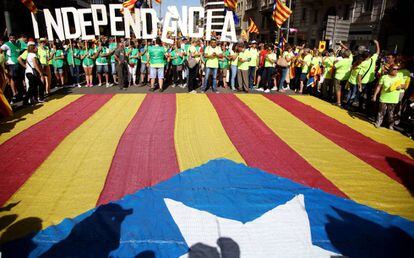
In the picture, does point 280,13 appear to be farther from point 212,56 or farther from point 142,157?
point 142,157

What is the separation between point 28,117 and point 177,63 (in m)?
6.54

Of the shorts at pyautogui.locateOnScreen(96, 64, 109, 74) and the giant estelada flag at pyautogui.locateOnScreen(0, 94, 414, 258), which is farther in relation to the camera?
the shorts at pyautogui.locateOnScreen(96, 64, 109, 74)

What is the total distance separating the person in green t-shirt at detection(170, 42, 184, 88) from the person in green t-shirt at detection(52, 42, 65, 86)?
4231 millimetres

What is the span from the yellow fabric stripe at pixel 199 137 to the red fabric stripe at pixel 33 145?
230 centimetres

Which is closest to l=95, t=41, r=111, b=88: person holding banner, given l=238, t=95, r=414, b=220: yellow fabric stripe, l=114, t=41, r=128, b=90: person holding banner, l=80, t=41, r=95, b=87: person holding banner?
l=80, t=41, r=95, b=87: person holding banner

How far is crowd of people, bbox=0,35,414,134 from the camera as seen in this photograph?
892 cm

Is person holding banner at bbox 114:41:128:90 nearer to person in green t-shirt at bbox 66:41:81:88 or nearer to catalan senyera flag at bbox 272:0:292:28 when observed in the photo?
person in green t-shirt at bbox 66:41:81:88

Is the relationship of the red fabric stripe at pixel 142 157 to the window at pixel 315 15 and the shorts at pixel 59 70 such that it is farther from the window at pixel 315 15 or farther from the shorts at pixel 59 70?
the window at pixel 315 15

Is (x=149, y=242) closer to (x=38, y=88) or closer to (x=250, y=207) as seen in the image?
(x=250, y=207)

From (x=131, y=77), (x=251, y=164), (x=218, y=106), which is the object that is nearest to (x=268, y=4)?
(x=131, y=77)

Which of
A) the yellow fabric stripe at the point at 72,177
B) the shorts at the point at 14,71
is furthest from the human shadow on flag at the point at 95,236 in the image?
the shorts at the point at 14,71

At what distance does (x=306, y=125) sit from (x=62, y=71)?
9727mm

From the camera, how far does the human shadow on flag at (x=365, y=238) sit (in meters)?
3.05

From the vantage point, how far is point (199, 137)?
20.5ft
